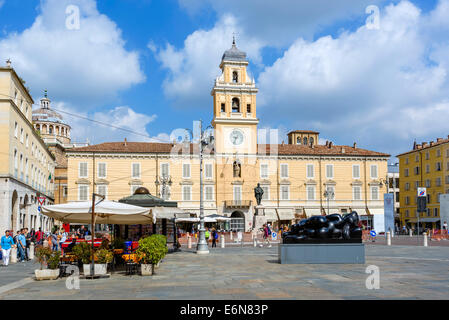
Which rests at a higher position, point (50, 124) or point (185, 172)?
point (50, 124)

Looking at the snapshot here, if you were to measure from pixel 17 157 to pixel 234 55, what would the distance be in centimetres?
3095

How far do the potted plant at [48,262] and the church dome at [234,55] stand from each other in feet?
155

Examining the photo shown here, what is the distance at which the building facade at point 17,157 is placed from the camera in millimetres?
32156

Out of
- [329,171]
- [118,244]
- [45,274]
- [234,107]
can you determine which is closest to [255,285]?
[45,274]

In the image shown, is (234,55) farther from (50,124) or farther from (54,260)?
(50,124)

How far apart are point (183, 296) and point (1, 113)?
26.8 m

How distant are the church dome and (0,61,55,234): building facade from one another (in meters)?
23.6

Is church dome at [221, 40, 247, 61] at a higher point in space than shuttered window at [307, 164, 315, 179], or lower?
higher

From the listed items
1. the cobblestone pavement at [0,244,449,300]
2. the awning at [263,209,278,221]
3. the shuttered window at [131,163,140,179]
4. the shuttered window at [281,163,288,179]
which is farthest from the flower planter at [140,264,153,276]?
the shuttered window at [281,163,288,179]

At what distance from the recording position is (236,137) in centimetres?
5797

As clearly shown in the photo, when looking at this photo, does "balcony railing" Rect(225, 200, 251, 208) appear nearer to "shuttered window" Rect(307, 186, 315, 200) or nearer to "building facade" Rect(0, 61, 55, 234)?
"shuttered window" Rect(307, 186, 315, 200)

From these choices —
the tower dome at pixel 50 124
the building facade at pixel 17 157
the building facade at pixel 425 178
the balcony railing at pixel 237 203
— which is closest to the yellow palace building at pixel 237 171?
the balcony railing at pixel 237 203

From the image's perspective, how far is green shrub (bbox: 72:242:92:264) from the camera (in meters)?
13.7
